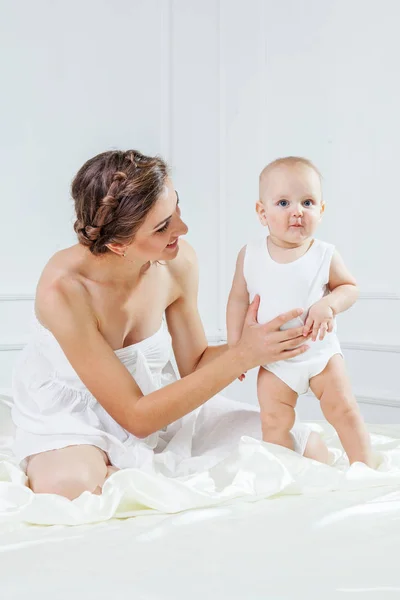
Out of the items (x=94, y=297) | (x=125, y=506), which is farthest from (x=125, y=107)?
(x=125, y=506)

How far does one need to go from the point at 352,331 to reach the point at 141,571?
102 inches

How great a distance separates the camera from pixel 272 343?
2.14m

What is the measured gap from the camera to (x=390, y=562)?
4.50ft

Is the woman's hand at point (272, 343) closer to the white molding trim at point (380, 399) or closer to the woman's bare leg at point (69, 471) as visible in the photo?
the woman's bare leg at point (69, 471)

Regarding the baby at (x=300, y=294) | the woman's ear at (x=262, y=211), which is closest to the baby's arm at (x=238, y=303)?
the baby at (x=300, y=294)

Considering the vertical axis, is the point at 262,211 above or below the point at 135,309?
above

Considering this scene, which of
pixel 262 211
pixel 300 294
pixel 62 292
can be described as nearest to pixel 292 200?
pixel 262 211

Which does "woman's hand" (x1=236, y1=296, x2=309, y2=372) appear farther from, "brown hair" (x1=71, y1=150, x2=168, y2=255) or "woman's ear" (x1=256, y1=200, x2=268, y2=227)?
"brown hair" (x1=71, y1=150, x2=168, y2=255)

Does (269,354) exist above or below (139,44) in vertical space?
below

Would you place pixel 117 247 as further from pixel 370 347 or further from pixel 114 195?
pixel 370 347

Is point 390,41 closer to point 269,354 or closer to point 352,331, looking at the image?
point 352,331

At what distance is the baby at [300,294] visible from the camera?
2.15 m

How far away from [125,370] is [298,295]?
21.1 inches

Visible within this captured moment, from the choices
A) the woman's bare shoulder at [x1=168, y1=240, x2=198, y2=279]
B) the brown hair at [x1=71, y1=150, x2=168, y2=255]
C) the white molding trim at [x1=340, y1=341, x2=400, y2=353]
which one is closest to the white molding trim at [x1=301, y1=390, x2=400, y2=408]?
the white molding trim at [x1=340, y1=341, x2=400, y2=353]
